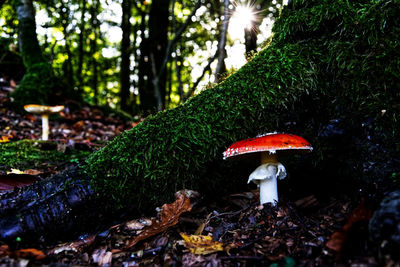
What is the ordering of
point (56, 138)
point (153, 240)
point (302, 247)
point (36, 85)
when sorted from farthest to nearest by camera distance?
point (36, 85) → point (56, 138) → point (153, 240) → point (302, 247)

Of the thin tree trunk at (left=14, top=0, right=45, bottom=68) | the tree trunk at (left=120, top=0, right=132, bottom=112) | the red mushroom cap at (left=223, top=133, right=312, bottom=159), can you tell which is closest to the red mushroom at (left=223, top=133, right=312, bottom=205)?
the red mushroom cap at (left=223, top=133, right=312, bottom=159)

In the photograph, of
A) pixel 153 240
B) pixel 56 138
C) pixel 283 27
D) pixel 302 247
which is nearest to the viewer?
pixel 302 247

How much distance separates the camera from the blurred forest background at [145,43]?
5629 millimetres

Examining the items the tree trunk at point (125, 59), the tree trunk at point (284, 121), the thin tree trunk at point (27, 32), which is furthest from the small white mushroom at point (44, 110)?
the tree trunk at point (125, 59)

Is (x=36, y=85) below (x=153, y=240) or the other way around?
the other way around

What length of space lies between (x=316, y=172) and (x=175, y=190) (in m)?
1.41

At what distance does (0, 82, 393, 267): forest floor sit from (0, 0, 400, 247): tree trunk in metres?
0.23

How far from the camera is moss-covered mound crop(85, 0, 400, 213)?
2.30 m

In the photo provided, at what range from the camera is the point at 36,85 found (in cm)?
721

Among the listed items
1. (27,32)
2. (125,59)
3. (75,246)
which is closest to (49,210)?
(75,246)

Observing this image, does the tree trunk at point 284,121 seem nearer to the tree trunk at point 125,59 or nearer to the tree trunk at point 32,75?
the tree trunk at point 32,75

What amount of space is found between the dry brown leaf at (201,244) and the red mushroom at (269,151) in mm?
658

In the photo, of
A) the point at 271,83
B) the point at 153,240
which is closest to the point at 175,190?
the point at 153,240

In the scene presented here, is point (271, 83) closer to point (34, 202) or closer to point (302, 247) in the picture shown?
point (302, 247)
